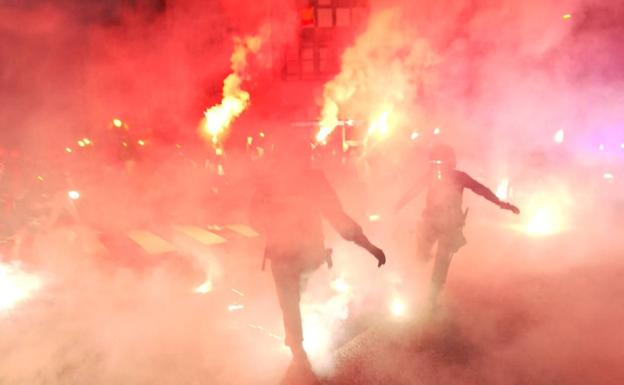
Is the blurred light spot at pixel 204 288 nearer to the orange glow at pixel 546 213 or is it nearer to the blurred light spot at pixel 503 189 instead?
the orange glow at pixel 546 213

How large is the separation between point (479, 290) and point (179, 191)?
7478 mm

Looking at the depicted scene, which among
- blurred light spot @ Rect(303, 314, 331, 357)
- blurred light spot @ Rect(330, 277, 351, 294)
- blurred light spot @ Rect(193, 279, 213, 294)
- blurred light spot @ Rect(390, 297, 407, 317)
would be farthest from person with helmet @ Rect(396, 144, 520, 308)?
blurred light spot @ Rect(193, 279, 213, 294)

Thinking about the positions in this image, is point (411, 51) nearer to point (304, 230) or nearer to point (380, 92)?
point (380, 92)

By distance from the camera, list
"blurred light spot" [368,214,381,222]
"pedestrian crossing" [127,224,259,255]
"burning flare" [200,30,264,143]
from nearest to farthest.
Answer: "pedestrian crossing" [127,224,259,255]
"blurred light spot" [368,214,381,222]
"burning flare" [200,30,264,143]

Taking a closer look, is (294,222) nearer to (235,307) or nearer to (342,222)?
(342,222)

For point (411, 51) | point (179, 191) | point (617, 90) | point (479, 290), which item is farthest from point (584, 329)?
point (617, 90)

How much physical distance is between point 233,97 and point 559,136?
1193 centimetres

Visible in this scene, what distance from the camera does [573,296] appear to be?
498cm

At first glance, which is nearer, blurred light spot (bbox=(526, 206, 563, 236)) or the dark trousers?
the dark trousers

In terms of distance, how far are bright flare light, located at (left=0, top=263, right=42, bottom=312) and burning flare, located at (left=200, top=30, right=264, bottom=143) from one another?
5886 millimetres

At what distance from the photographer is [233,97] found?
19.6 meters

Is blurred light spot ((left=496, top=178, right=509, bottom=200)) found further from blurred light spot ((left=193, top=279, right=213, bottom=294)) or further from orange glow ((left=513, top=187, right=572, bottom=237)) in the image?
blurred light spot ((left=193, top=279, right=213, bottom=294))

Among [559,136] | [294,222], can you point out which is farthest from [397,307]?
[559,136]

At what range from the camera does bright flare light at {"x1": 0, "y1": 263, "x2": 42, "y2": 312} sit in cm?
525
